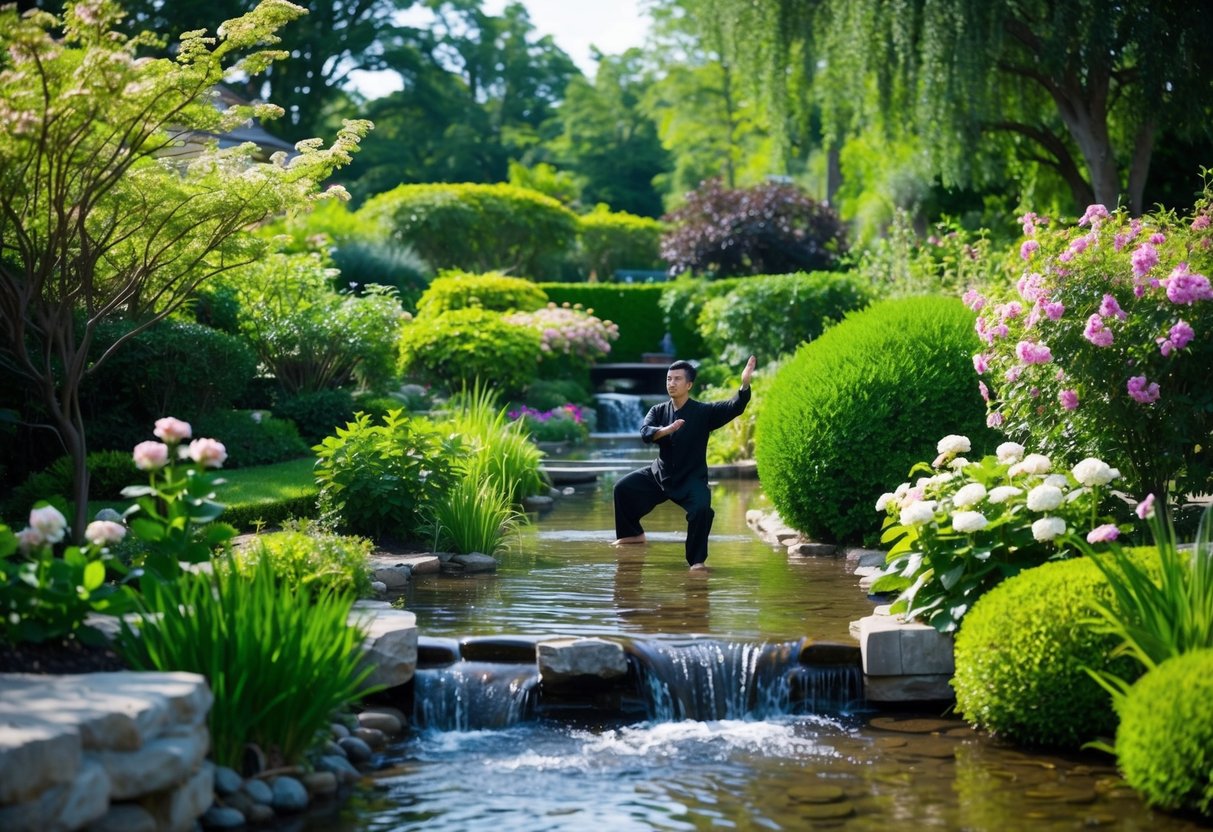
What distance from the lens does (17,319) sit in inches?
293

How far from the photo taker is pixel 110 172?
24.9ft

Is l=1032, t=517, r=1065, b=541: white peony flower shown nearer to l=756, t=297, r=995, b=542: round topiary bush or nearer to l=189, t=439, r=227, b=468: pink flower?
l=756, t=297, r=995, b=542: round topiary bush

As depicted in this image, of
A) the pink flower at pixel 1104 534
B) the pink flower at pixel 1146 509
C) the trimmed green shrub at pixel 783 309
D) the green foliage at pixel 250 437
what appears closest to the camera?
the pink flower at pixel 1146 509

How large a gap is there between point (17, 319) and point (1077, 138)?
46.0 ft

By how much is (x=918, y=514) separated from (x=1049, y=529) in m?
0.66

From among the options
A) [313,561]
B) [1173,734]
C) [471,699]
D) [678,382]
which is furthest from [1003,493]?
[313,561]

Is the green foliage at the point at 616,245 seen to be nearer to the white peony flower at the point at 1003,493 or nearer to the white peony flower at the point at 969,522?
the white peony flower at the point at 1003,493

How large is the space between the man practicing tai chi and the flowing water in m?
0.37

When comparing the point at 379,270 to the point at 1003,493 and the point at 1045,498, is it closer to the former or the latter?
the point at 1003,493

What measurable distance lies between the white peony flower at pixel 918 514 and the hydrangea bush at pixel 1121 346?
126 centimetres

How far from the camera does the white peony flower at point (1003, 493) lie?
6.50m

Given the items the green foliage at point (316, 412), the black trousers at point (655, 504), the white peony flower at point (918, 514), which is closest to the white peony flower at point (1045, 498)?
the white peony flower at point (918, 514)

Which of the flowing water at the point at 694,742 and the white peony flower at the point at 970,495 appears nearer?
the flowing water at the point at 694,742

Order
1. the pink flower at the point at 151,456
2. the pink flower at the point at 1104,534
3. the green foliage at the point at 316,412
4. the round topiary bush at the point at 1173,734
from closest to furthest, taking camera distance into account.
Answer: the round topiary bush at the point at 1173,734 < the pink flower at the point at 151,456 < the pink flower at the point at 1104,534 < the green foliage at the point at 316,412
